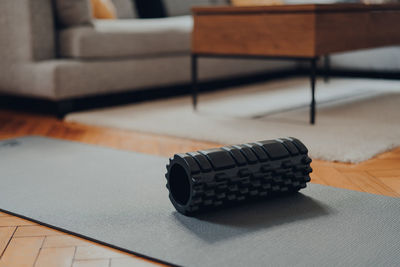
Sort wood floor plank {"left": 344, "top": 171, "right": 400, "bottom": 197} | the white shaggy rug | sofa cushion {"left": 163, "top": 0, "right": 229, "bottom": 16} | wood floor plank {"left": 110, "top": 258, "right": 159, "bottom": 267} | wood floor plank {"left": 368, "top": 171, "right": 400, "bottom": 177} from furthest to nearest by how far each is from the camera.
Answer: sofa cushion {"left": 163, "top": 0, "right": 229, "bottom": 16}, the white shaggy rug, wood floor plank {"left": 368, "top": 171, "right": 400, "bottom": 177}, wood floor plank {"left": 344, "top": 171, "right": 400, "bottom": 197}, wood floor plank {"left": 110, "top": 258, "right": 159, "bottom": 267}

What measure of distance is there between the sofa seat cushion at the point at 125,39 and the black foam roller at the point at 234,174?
5.73 feet

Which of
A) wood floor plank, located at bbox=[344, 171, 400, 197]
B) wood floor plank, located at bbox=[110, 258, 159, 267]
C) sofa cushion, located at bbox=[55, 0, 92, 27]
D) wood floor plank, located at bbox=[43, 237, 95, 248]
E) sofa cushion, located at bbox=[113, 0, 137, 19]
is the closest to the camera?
wood floor plank, located at bbox=[110, 258, 159, 267]

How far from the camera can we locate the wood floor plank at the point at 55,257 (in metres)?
1.13

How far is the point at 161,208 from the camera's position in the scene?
1423 millimetres

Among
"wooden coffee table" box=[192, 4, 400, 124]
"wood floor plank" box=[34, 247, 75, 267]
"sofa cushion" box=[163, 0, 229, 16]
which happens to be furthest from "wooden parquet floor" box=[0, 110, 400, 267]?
"sofa cushion" box=[163, 0, 229, 16]

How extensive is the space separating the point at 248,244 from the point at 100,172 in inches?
29.4

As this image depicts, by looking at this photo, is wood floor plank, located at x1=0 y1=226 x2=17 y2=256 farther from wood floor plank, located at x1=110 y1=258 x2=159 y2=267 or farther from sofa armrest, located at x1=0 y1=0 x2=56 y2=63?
sofa armrest, located at x1=0 y1=0 x2=56 y2=63

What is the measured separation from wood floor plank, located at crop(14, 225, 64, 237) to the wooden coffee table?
1514 mm

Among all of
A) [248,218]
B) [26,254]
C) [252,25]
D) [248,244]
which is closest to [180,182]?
[248,218]

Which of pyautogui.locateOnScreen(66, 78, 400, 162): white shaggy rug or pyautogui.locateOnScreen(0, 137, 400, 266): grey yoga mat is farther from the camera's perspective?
pyautogui.locateOnScreen(66, 78, 400, 162): white shaggy rug

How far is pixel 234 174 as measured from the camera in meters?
1.34

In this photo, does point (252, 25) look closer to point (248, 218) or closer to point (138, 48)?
point (138, 48)

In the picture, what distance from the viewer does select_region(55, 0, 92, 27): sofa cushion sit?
9.93ft

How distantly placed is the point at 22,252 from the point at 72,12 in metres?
2.05
